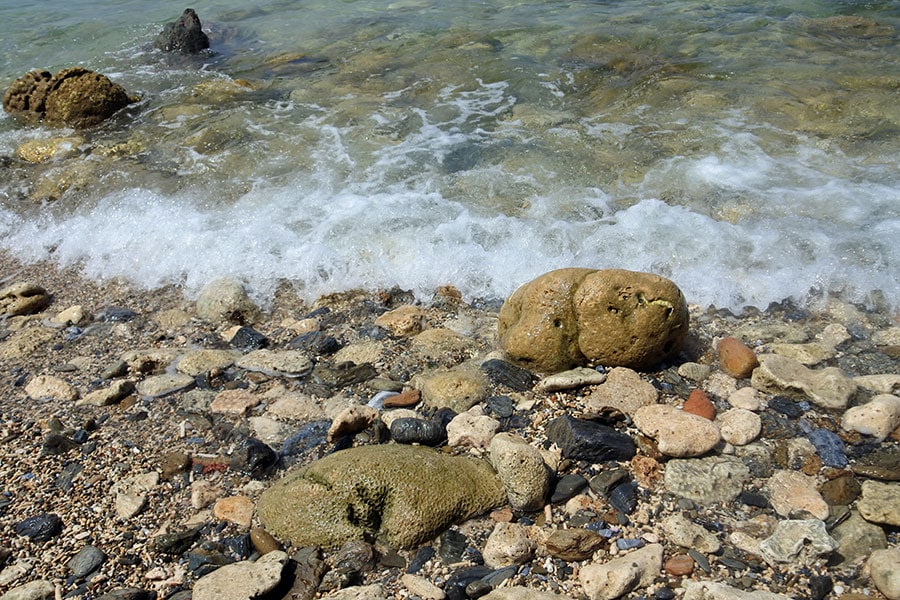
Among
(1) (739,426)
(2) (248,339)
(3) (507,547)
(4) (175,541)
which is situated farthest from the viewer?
(2) (248,339)

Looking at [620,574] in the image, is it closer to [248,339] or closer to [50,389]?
[248,339]

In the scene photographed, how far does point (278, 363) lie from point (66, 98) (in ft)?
24.0

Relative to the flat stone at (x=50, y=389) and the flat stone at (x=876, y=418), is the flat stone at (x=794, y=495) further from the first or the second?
the flat stone at (x=50, y=389)

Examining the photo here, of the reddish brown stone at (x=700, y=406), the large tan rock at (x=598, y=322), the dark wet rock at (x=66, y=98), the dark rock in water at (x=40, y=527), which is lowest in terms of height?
the reddish brown stone at (x=700, y=406)

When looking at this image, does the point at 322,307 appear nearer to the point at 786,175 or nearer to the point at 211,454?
the point at 211,454

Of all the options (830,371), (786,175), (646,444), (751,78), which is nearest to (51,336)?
(646,444)

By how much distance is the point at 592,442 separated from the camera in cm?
356

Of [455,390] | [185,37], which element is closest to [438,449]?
[455,390]

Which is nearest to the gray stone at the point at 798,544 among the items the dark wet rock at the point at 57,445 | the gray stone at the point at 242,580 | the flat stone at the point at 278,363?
the gray stone at the point at 242,580

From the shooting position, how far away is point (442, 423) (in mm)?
3920

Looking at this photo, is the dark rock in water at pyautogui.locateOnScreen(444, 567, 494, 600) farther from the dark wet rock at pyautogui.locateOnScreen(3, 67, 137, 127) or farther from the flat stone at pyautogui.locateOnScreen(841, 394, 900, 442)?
the dark wet rock at pyautogui.locateOnScreen(3, 67, 137, 127)

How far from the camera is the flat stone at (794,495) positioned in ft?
10.4

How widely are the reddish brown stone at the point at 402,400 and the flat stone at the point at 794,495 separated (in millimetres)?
2058

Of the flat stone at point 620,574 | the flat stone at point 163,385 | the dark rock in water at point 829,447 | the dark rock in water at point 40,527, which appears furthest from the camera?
the flat stone at point 163,385
